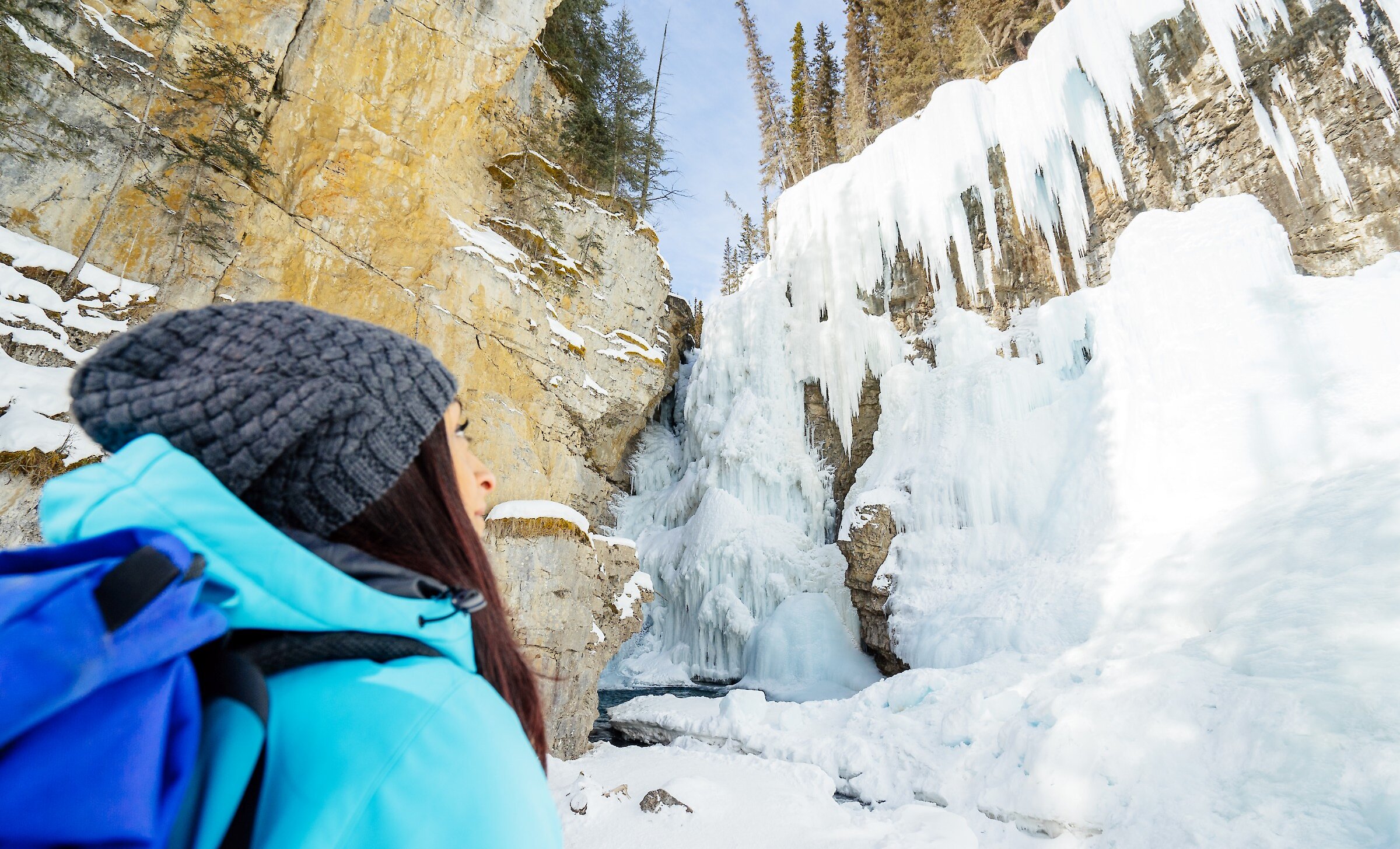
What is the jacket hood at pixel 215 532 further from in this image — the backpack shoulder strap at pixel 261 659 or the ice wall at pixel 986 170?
the ice wall at pixel 986 170

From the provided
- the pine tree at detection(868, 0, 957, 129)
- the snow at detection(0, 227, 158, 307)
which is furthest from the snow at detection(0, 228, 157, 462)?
the pine tree at detection(868, 0, 957, 129)

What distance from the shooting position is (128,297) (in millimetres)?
6340

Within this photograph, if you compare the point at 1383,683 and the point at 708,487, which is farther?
the point at 708,487

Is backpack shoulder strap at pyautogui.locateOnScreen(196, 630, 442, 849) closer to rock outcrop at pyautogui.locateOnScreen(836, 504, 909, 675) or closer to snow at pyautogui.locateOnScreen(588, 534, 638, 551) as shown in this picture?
snow at pyautogui.locateOnScreen(588, 534, 638, 551)

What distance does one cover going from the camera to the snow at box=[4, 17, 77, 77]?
19.5 ft

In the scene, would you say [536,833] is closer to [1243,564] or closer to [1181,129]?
[1243,564]

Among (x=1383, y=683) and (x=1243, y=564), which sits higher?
(x=1243, y=564)

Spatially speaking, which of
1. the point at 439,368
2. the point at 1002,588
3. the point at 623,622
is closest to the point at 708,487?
the point at 623,622

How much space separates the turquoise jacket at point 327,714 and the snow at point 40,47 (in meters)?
8.88

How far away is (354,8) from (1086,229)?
15.2m

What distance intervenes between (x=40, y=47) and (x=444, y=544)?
918 centimetres

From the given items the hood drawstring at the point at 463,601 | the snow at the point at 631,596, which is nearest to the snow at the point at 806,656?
the snow at the point at 631,596

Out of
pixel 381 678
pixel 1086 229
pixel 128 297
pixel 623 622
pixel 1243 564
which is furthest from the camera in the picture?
pixel 1086 229

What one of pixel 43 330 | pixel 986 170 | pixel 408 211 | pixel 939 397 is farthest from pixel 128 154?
pixel 986 170
